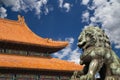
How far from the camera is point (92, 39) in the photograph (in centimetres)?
568

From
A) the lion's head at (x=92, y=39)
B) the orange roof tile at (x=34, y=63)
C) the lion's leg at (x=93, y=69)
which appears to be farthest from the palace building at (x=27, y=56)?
the lion's leg at (x=93, y=69)

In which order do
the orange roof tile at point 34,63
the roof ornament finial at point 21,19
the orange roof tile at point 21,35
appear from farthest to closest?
the roof ornament finial at point 21,19 < the orange roof tile at point 21,35 < the orange roof tile at point 34,63

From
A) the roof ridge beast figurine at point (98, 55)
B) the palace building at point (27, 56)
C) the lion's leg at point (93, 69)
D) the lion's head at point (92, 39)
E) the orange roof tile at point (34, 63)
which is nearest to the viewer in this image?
the lion's leg at point (93, 69)

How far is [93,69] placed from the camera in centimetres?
539

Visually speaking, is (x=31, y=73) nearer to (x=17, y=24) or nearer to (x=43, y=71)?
(x=43, y=71)

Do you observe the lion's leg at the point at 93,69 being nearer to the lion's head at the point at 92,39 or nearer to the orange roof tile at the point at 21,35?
the lion's head at the point at 92,39

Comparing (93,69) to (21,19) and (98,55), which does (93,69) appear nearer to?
(98,55)

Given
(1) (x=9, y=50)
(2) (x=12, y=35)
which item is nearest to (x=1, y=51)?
(1) (x=9, y=50)

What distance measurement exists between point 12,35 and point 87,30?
18975mm

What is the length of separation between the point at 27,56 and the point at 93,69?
60.1 ft

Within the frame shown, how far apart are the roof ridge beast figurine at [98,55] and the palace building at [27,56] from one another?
13.4 m

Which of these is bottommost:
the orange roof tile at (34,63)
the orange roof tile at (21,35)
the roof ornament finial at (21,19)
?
the orange roof tile at (34,63)

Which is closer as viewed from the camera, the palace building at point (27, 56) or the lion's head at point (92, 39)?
the lion's head at point (92, 39)

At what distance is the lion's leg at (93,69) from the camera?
5.27 metres
